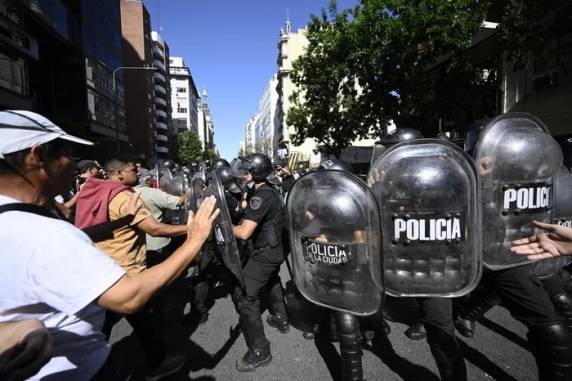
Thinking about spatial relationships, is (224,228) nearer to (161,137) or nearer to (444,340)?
(444,340)

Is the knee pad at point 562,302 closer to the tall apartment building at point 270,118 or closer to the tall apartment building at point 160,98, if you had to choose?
the tall apartment building at point 160,98

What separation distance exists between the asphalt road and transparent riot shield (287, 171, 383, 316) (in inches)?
46.2

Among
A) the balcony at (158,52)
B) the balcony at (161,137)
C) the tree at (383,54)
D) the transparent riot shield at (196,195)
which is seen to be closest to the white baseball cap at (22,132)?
the transparent riot shield at (196,195)

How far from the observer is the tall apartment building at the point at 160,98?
71375mm

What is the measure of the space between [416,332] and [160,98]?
7809 centimetres


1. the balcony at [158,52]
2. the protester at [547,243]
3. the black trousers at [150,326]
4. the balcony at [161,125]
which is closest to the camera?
the protester at [547,243]

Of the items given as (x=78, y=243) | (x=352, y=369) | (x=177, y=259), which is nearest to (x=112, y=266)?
(x=78, y=243)

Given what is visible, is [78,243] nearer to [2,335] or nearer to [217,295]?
[2,335]

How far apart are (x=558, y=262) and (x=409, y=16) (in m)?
11.8

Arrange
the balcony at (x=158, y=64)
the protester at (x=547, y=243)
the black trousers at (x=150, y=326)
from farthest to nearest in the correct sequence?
1. the balcony at (x=158, y=64)
2. the black trousers at (x=150, y=326)
3. the protester at (x=547, y=243)

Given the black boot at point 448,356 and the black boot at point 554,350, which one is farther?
the black boot at point 448,356

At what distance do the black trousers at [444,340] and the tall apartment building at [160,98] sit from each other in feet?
237

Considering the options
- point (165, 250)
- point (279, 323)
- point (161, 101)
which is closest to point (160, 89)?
point (161, 101)

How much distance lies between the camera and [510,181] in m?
2.07
